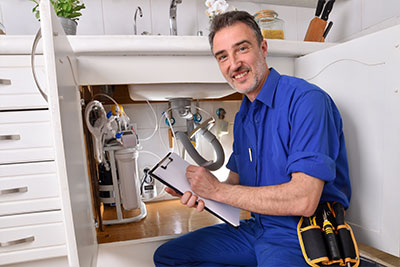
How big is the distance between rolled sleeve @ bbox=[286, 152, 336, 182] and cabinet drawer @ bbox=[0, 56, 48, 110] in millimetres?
762

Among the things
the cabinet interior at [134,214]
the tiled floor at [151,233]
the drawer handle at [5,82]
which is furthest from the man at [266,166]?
the drawer handle at [5,82]

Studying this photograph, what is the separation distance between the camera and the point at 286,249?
653mm

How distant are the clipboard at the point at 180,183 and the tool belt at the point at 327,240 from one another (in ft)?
0.59

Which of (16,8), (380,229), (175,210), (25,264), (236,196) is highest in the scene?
(16,8)

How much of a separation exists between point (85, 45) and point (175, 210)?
0.99 meters

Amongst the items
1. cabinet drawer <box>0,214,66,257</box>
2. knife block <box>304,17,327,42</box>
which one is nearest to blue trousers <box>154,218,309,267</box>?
cabinet drawer <box>0,214,66,257</box>

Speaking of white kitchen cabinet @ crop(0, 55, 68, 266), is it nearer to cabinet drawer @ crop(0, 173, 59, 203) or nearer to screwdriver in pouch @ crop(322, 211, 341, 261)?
cabinet drawer @ crop(0, 173, 59, 203)

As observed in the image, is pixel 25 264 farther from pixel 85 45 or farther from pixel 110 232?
pixel 85 45

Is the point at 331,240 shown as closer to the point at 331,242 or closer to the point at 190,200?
the point at 331,242

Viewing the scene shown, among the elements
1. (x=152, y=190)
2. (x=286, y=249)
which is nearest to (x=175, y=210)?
(x=152, y=190)

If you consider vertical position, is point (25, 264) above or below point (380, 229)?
below

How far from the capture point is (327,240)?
23.3 inches

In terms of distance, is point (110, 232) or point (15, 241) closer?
point (15, 241)

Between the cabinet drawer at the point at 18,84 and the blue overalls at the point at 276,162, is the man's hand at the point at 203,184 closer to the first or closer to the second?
the blue overalls at the point at 276,162
